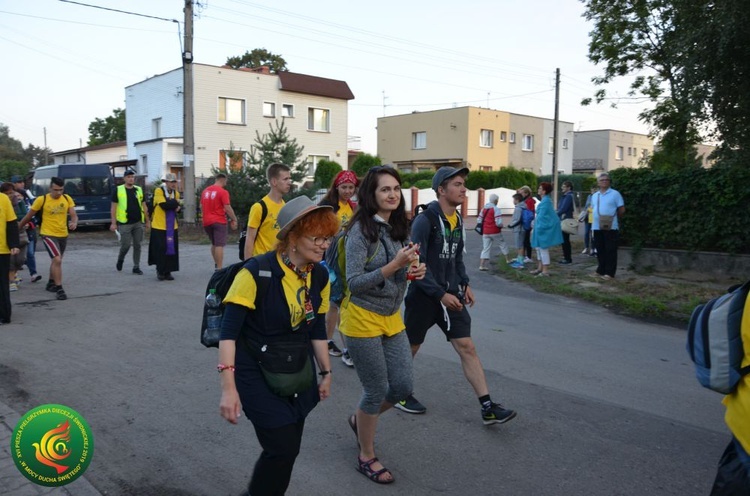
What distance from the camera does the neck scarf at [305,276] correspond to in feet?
9.68

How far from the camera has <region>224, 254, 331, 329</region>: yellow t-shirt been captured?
2746 mm

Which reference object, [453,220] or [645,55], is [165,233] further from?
[645,55]

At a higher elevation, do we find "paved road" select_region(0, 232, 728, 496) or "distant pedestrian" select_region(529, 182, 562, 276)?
"distant pedestrian" select_region(529, 182, 562, 276)

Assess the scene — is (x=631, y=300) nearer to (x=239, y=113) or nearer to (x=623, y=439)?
(x=623, y=439)

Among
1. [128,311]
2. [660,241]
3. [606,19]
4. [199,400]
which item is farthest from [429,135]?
[199,400]

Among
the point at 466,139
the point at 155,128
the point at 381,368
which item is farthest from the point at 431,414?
the point at 466,139

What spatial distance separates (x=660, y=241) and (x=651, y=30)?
19.7 feet

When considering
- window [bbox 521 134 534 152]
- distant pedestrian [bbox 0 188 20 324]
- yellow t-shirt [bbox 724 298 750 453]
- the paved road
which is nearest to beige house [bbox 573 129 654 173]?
window [bbox 521 134 534 152]

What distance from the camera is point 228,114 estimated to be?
3375cm

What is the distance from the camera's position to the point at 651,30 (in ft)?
48.3

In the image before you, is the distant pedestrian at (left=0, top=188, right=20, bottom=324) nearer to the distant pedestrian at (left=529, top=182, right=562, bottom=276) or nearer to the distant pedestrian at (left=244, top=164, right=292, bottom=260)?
the distant pedestrian at (left=244, top=164, right=292, bottom=260)

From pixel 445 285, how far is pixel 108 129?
242 feet

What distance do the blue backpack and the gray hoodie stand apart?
9816 millimetres

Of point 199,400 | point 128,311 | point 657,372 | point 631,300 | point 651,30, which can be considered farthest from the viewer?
point 651,30
